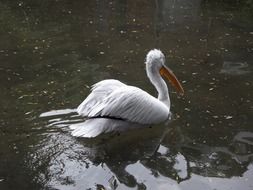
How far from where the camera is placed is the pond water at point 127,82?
3953 mm

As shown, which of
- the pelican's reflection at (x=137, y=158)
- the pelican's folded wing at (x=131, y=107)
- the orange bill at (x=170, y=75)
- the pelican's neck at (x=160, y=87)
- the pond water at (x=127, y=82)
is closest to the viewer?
the pelican's reflection at (x=137, y=158)

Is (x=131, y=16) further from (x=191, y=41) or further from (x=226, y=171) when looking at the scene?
(x=226, y=171)

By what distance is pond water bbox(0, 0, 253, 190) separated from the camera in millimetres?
3953

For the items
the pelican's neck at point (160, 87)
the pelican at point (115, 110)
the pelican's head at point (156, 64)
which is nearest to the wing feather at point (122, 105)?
the pelican at point (115, 110)

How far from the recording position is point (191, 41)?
745 cm

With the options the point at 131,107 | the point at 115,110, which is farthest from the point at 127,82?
the point at 115,110

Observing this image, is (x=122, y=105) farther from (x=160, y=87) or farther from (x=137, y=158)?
(x=160, y=87)

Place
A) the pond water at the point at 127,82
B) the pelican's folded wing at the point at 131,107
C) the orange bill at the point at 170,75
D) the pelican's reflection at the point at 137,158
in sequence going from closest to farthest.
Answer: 1. the pelican's reflection at the point at 137,158
2. the pond water at the point at 127,82
3. the pelican's folded wing at the point at 131,107
4. the orange bill at the point at 170,75

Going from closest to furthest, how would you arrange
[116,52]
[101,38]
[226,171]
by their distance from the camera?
[226,171] < [116,52] < [101,38]

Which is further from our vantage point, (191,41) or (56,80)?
(191,41)

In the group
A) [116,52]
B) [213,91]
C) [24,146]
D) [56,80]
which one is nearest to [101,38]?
[116,52]

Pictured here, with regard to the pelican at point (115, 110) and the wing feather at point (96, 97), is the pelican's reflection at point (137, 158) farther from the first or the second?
the wing feather at point (96, 97)

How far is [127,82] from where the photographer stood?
577cm

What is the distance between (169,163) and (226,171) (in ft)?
1.65
